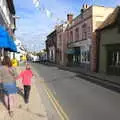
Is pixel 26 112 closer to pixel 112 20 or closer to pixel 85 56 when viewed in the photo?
pixel 112 20

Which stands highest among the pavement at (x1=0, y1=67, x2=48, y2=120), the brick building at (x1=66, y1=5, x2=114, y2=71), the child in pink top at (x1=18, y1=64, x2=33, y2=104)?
the brick building at (x1=66, y1=5, x2=114, y2=71)

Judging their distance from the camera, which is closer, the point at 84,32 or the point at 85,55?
the point at 84,32

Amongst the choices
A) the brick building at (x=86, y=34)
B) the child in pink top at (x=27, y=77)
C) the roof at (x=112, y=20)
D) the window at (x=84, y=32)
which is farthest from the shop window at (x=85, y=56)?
the child in pink top at (x=27, y=77)

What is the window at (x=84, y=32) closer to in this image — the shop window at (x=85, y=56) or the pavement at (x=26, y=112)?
the shop window at (x=85, y=56)

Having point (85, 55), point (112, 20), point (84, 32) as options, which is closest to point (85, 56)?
point (85, 55)

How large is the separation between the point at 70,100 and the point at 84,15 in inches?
1306

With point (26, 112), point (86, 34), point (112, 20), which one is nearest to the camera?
point (26, 112)

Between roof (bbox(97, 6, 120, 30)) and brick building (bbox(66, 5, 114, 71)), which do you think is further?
brick building (bbox(66, 5, 114, 71))

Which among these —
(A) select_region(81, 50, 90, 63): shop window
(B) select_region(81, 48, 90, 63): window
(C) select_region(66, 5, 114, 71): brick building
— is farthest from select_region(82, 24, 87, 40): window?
(A) select_region(81, 50, 90, 63): shop window

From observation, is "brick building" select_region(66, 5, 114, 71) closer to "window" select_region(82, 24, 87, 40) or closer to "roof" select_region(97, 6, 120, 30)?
"window" select_region(82, 24, 87, 40)

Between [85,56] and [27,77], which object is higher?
[85,56]

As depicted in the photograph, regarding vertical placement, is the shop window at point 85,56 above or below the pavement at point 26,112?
above

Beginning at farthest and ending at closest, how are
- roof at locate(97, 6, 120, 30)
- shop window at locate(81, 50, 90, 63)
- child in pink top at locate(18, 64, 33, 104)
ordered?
shop window at locate(81, 50, 90, 63) < roof at locate(97, 6, 120, 30) < child in pink top at locate(18, 64, 33, 104)

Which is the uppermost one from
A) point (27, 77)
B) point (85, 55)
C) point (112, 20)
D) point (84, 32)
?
point (112, 20)
